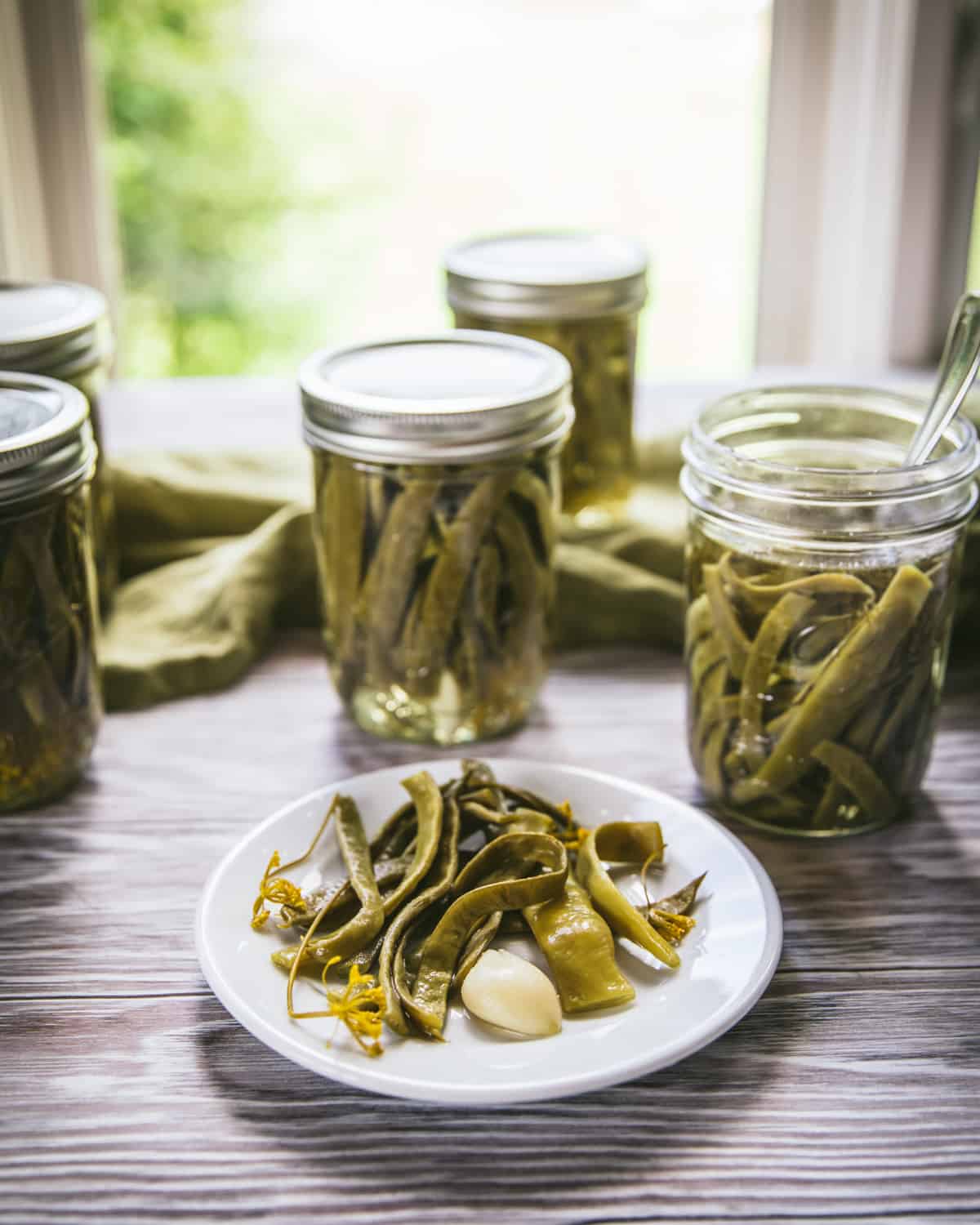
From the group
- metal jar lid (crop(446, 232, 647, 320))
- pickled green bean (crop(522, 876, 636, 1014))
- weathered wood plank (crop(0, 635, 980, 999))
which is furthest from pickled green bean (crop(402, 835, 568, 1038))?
metal jar lid (crop(446, 232, 647, 320))

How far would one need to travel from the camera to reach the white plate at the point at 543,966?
2.21 ft

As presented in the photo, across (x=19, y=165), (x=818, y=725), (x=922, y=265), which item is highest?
(x=19, y=165)

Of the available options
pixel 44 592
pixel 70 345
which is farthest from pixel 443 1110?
pixel 70 345

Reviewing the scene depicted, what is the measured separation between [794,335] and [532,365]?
35.3 inches

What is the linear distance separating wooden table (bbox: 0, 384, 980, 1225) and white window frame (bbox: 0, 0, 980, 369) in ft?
2.83

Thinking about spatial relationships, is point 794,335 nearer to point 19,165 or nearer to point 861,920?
point 19,165

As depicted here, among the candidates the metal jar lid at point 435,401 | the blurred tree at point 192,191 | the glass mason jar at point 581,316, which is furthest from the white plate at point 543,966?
the blurred tree at point 192,191

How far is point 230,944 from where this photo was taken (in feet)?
2.51

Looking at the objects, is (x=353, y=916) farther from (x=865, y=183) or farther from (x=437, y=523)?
(x=865, y=183)

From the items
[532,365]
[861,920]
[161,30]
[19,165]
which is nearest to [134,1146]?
[861,920]

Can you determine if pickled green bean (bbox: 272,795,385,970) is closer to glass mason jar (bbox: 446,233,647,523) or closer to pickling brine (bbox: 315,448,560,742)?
pickling brine (bbox: 315,448,560,742)

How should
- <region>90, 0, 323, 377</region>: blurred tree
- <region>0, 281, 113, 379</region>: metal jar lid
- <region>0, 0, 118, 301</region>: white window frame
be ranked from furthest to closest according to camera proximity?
<region>90, 0, 323, 377</region>: blurred tree, <region>0, 0, 118, 301</region>: white window frame, <region>0, 281, 113, 379</region>: metal jar lid

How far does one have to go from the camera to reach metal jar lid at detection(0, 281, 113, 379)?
1021 mm

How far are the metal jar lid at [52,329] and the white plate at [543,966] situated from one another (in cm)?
40
